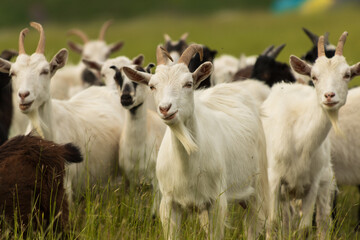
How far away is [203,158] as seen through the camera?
493 centimetres

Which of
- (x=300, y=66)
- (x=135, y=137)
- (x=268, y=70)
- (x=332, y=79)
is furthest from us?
(x=268, y=70)

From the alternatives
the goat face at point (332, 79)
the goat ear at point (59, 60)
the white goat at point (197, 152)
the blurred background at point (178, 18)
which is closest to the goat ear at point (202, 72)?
the white goat at point (197, 152)

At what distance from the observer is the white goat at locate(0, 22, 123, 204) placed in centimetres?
584

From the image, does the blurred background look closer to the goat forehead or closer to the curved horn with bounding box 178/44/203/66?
the curved horn with bounding box 178/44/203/66

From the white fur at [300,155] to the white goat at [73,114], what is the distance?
60.7 inches

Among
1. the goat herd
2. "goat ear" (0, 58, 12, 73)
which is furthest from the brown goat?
"goat ear" (0, 58, 12, 73)

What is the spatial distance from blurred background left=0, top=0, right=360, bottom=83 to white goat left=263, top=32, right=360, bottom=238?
2100 cm

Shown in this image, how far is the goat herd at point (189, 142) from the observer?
4.87 m

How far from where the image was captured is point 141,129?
6656 millimetres

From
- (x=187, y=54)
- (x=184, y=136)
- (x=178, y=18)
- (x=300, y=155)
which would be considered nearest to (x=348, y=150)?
(x=300, y=155)

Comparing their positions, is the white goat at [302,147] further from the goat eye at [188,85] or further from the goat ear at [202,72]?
the goat eye at [188,85]

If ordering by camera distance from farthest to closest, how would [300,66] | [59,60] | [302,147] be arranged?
[59,60] → [302,147] → [300,66]

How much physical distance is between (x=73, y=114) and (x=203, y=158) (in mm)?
2156

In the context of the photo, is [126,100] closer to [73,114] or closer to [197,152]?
[73,114]
